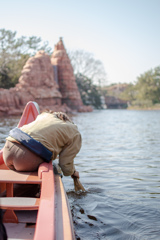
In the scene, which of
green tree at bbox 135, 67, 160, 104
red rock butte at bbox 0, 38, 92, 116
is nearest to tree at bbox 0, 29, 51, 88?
red rock butte at bbox 0, 38, 92, 116

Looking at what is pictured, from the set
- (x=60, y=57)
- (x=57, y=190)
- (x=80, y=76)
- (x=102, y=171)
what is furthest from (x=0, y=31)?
(x=57, y=190)

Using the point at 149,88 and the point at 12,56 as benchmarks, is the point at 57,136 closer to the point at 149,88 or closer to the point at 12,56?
the point at 12,56

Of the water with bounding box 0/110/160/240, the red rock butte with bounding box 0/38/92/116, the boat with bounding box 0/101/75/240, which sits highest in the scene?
the red rock butte with bounding box 0/38/92/116

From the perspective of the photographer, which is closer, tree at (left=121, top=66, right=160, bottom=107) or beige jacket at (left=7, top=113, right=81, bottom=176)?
beige jacket at (left=7, top=113, right=81, bottom=176)

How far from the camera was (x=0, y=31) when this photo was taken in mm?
39625

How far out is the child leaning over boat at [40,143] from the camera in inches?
108

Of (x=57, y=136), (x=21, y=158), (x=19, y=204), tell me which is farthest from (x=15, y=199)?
(x=57, y=136)

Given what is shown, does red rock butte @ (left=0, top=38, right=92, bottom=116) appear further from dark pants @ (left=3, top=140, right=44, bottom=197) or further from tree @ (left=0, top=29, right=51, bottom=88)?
dark pants @ (left=3, top=140, right=44, bottom=197)

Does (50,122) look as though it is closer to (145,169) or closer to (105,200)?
(105,200)

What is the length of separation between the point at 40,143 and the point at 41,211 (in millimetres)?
1017

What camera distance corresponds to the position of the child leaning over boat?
2.75 meters

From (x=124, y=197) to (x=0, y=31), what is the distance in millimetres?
39723

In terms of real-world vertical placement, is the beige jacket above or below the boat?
above

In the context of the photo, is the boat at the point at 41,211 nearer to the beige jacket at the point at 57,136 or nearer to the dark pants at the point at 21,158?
the dark pants at the point at 21,158
